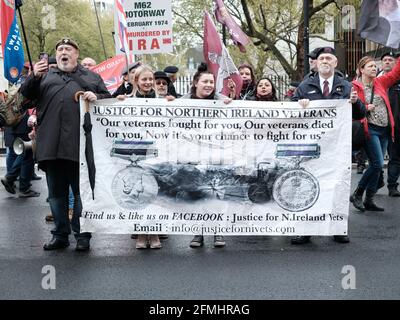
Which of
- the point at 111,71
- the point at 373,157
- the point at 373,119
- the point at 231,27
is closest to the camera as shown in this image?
the point at 373,157

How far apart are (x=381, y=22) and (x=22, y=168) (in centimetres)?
591

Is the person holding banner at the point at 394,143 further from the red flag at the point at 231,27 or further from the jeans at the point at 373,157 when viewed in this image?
the red flag at the point at 231,27

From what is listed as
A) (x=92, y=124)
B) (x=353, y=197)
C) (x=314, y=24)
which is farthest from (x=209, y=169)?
(x=314, y=24)

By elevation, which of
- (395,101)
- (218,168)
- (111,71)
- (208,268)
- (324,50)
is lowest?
(208,268)

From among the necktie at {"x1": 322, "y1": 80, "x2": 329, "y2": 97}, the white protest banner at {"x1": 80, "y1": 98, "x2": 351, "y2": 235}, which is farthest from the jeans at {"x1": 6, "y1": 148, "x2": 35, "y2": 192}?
the necktie at {"x1": 322, "y1": 80, "x2": 329, "y2": 97}

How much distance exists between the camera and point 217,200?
642 cm

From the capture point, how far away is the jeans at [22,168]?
10.3 meters

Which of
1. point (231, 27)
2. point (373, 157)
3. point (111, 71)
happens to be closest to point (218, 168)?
point (373, 157)

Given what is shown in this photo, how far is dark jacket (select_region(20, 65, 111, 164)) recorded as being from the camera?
6316 mm

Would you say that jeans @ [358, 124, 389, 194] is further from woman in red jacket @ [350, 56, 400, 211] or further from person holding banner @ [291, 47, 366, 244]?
person holding banner @ [291, 47, 366, 244]

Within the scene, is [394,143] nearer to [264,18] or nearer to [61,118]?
[61,118]

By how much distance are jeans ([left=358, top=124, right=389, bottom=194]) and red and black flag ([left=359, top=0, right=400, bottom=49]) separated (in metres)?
1.65

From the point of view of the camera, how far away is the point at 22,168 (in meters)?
10.3

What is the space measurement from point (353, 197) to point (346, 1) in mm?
13284
